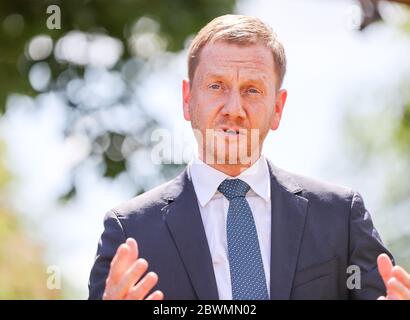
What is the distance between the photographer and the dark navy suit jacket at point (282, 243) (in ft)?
15.4

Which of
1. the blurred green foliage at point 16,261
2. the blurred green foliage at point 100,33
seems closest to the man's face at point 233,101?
the blurred green foliage at point 100,33

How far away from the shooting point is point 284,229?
15.7 ft

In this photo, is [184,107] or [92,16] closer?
[184,107]

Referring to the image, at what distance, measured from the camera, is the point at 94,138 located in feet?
35.0

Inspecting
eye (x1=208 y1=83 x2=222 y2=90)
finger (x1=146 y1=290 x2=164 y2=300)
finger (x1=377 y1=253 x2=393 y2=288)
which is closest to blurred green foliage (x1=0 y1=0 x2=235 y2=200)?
eye (x1=208 y1=83 x2=222 y2=90)

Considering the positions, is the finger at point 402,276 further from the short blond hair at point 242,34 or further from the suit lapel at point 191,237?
the short blond hair at point 242,34

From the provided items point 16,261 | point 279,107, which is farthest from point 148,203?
point 16,261

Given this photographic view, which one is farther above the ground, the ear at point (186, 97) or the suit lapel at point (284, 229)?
the ear at point (186, 97)

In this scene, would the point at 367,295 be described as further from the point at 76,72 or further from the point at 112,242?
the point at 76,72

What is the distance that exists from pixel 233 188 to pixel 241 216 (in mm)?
163

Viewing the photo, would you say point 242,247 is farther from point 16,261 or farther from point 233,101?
point 16,261

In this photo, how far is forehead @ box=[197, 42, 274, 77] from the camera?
16.4 feet

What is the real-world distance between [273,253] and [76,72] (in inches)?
244

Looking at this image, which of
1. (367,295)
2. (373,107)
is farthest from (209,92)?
(373,107)
